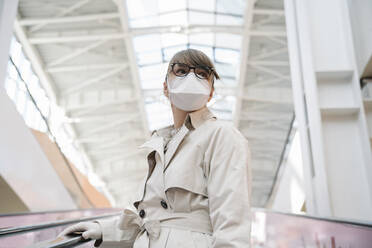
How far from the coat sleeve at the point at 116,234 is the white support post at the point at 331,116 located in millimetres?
3549

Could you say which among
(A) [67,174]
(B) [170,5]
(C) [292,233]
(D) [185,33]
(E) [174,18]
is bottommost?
(C) [292,233]

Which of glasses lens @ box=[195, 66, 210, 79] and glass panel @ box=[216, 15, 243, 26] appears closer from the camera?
glasses lens @ box=[195, 66, 210, 79]

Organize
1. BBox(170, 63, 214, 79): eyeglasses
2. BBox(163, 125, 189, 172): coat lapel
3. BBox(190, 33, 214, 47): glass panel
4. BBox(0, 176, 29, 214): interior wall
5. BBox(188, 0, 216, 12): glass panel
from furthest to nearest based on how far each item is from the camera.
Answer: BBox(190, 33, 214, 47): glass panel
BBox(188, 0, 216, 12): glass panel
BBox(0, 176, 29, 214): interior wall
BBox(170, 63, 214, 79): eyeglasses
BBox(163, 125, 189, 172): coat lapel

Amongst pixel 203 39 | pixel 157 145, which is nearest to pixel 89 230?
pixel 157 145

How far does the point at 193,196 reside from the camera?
76.2 inches

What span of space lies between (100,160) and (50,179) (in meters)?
19.5

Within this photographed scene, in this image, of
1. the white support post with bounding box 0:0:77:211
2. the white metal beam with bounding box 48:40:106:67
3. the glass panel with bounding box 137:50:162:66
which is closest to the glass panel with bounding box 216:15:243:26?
the glass panel with bounding box 137:50:162:66

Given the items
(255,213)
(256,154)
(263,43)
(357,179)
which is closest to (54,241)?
(357,179)

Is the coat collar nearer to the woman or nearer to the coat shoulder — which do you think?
the woman

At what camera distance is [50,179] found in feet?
33.8

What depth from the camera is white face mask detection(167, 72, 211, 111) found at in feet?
7.45

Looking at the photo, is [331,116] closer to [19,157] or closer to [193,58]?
[193,58]

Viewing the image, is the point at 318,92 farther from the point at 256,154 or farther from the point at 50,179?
the point at 256,154

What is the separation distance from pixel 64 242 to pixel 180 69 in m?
1.20
